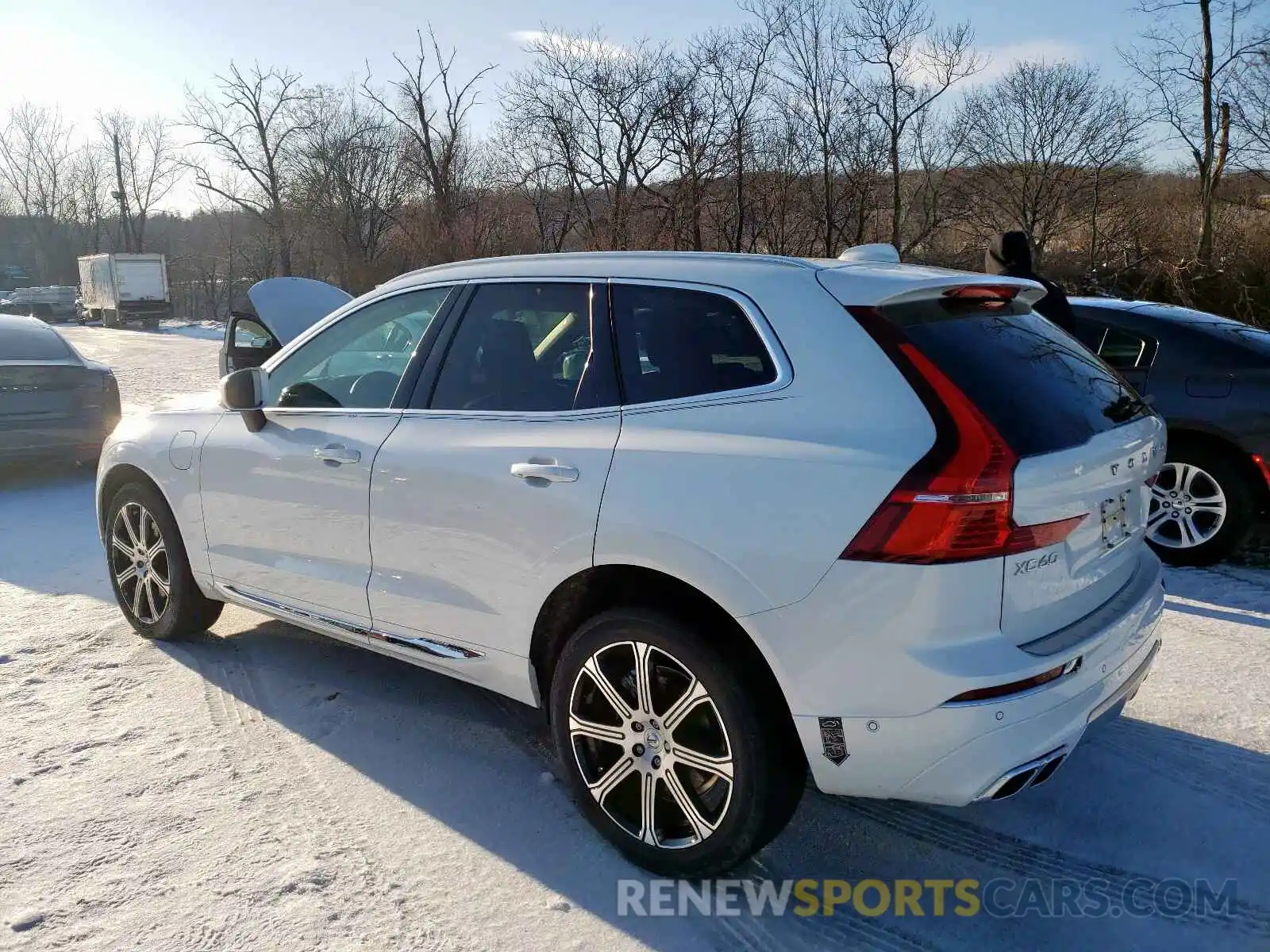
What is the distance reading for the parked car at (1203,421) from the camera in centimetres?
547

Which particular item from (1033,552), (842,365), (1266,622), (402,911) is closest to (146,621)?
(402,911)

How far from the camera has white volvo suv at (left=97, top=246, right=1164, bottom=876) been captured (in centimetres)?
235

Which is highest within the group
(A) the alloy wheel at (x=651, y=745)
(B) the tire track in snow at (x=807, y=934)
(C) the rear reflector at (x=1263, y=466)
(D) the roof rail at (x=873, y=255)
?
(D) the roof rail at (x=873, y=255)

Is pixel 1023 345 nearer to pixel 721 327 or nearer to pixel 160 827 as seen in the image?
pixel 721 327

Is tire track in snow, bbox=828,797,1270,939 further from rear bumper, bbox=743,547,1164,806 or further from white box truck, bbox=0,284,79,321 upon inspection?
white box truck, bbox=0,284,79,321

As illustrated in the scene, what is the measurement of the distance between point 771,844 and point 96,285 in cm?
4593

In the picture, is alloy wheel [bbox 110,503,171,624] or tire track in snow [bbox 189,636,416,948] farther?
alloy wheel [bbox 110,503,171,624]

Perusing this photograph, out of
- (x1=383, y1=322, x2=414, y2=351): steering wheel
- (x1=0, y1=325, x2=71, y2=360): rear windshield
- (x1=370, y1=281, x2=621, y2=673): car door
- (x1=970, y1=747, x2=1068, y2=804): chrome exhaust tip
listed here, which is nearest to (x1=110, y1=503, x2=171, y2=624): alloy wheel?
(x1=383, y1=322, x2=414, y2=351): steering wheel

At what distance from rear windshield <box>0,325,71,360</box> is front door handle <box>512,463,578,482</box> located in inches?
293

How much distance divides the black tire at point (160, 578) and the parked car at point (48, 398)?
435cm

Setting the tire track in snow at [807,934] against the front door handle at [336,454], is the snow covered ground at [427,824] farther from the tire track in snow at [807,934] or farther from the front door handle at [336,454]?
the front door handle at [336,454]

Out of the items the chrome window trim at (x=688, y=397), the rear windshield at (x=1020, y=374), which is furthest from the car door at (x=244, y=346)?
the rear windshield at (x=1020, y=374)

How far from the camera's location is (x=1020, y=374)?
268 centimetres

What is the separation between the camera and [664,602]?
272cm
